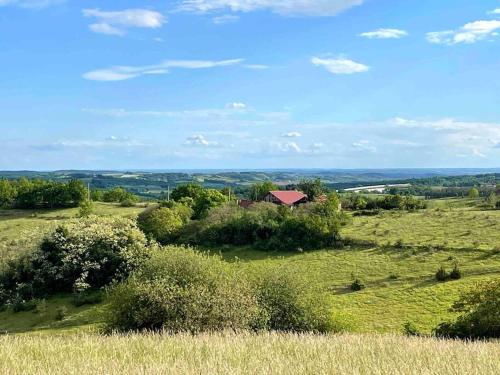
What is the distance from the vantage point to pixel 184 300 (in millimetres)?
25188

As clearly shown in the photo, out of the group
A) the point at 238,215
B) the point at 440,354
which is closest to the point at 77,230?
the point at 238,215

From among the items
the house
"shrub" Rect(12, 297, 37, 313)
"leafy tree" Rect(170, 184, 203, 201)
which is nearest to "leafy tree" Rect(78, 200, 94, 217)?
"leafy tree" Rect(170, 184, 203, 201)

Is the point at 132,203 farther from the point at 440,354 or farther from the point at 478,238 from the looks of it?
the point at 440,354

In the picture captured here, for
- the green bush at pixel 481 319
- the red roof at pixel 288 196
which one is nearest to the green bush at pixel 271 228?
the red roof at pixel 288 196

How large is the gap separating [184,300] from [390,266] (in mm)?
31075

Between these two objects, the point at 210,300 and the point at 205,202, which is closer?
the point at 210,300

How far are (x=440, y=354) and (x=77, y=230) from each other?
5045 centimetres

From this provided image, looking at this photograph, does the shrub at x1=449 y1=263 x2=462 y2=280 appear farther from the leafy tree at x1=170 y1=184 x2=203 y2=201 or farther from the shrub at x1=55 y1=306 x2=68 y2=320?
the leafy tree at x1=170 y1=184 x2=203 y2=201

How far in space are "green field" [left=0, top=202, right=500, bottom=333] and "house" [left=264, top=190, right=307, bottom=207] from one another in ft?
95.2

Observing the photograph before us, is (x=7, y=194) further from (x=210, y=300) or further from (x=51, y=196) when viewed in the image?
(x=210, y=300)

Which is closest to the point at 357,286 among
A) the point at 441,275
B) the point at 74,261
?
the point at 441,275

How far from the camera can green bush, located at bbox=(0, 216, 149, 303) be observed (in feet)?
173

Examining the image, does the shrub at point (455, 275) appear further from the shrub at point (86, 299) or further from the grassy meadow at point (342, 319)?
the shrub at point (86, 299)

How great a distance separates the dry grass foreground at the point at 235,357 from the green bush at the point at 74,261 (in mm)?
42759
